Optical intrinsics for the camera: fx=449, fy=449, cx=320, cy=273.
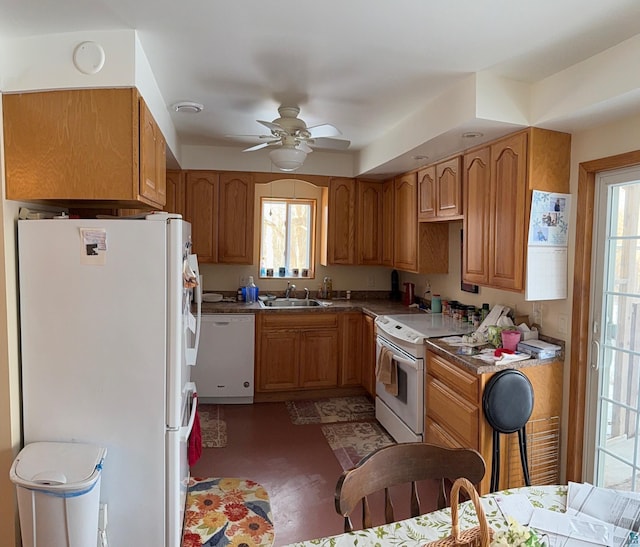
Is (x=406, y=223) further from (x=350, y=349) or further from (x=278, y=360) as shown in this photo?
(x=278, y=360)

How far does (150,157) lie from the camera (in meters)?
2.35

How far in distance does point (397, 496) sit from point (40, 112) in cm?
276

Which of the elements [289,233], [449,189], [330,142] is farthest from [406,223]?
[289,233]

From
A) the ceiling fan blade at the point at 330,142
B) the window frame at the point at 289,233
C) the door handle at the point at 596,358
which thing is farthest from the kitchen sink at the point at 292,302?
the door handle at the point at 596,358

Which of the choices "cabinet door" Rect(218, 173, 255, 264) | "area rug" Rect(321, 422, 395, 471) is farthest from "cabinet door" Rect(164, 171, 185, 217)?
"area rug" Rect(321, 422, 395, 471)

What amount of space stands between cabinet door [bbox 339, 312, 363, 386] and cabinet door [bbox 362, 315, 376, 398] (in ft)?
0.16

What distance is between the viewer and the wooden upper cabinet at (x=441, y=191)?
3225mm

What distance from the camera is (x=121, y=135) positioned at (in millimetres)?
1998

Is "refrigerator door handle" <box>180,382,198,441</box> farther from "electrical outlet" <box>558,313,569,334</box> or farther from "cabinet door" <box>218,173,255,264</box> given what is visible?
"electrical outlet" <box>558,313,569,334</box>

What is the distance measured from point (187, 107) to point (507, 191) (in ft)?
6.86

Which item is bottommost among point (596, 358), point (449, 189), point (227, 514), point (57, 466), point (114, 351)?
point (227, 514)

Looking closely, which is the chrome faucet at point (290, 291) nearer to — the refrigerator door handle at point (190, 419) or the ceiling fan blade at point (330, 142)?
the ceiling fan blade at point (330, 142)

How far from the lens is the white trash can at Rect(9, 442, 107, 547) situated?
1773 millimetres

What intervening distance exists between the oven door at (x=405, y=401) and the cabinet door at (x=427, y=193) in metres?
1.10
